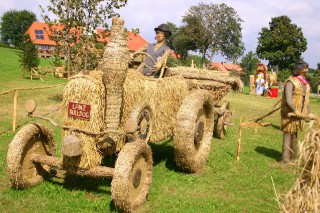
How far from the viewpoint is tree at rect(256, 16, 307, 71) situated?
5519 cm

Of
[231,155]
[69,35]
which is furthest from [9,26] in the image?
[231,155]

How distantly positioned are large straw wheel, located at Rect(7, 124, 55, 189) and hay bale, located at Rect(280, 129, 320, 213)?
3913 mm

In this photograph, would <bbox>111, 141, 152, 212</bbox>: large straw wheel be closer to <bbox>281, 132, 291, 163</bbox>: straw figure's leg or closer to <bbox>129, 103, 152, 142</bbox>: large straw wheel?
<bbox>129, 103, 152, 142</bbox>: large straw wheel

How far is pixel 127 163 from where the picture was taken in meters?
4.55

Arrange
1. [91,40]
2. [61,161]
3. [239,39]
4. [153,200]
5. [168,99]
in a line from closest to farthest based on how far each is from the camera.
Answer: [61,161] → [153,200] → [168,99] → [91,40] → [239,39]

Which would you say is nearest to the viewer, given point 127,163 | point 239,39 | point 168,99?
point 127,163

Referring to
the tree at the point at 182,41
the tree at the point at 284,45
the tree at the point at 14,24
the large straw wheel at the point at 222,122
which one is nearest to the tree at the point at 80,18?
the large straw wheel at the point at 222,122

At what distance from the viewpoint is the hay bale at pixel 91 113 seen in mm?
4754

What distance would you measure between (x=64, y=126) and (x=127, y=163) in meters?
1.10

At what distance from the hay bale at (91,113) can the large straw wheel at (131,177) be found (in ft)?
1.62

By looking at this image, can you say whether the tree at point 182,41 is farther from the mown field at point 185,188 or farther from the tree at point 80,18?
the mown field at point 185,188

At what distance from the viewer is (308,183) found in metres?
3.03

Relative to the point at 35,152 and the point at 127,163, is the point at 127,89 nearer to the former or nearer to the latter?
the point at 127,163

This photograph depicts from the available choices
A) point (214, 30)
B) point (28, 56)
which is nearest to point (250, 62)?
point (214, 30)
